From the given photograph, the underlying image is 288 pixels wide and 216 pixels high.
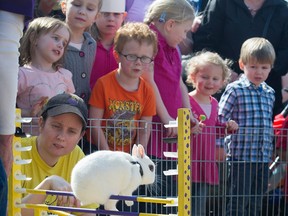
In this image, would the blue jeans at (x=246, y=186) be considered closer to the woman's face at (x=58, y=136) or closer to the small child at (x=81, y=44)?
the small child at (x=81, y=44)

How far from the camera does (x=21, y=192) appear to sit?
12.0ft

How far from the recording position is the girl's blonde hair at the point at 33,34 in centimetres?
489

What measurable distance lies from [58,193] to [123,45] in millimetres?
2015

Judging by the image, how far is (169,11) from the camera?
5672mm

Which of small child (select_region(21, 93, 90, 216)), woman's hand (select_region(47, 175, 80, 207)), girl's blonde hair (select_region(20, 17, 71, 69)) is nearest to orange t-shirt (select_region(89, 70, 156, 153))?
girl's blonde hair (select_region(20, 17, 71, 69))

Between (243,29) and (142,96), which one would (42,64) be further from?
(243,29)

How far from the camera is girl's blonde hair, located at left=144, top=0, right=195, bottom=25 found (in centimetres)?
567

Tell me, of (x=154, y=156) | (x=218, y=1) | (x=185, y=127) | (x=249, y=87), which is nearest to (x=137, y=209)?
(x=154, y=156)

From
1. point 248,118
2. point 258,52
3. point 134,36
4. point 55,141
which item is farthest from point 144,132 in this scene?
point 258,52

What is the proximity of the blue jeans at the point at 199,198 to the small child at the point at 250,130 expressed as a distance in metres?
0.25

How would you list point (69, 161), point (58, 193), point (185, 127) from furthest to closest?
point (69, 161), point (58, 193), point (185, 127)

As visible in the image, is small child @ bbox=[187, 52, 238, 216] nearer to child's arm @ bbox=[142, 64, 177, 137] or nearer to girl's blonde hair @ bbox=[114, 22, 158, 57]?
child's arm @ bbox=[142, 64, 177, 137]

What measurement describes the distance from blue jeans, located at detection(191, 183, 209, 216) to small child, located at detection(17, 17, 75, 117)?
1219mm

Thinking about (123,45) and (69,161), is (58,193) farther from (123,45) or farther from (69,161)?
(123,45)
